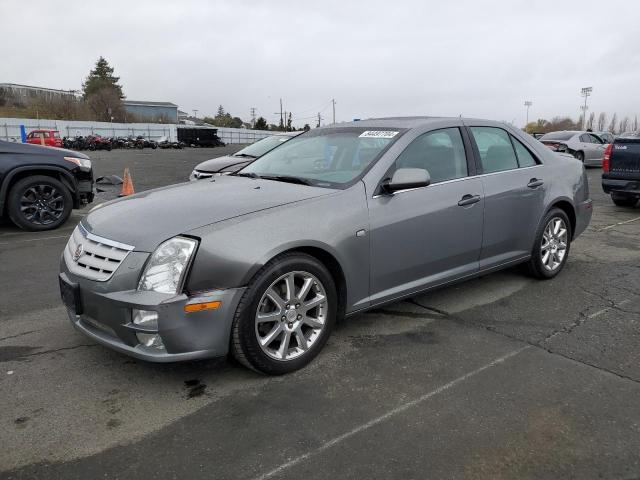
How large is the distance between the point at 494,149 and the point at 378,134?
47.8 inches

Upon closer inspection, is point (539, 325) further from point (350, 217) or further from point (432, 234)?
point (350, 217)

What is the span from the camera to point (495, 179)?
451cm

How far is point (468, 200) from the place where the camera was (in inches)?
166

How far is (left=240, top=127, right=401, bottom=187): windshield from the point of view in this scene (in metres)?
3.87

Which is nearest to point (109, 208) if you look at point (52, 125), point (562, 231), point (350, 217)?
point (350, 217)

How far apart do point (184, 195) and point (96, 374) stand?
4.21 feet

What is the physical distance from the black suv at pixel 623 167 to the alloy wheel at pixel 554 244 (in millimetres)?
5093

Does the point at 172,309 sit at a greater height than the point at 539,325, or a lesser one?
greater

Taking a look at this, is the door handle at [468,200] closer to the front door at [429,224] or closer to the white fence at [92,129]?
the front door at [429,224]

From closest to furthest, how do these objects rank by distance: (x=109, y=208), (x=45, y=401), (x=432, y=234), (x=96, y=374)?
(x=45, y=401) → (x=96, y=374) → (x=109, y=208) → (x=432, y=234)

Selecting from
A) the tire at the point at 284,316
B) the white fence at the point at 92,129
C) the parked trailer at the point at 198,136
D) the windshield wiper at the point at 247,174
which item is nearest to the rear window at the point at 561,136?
the windshield wiper at the point at 247,174

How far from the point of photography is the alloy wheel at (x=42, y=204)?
763 cm

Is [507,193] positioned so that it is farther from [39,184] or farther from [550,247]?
[39,184]

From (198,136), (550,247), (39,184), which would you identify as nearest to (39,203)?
(39,184)
